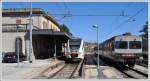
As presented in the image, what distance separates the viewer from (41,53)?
5100 centimetres

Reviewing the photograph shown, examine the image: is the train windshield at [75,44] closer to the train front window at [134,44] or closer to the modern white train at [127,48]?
the modern white train at [127,48]

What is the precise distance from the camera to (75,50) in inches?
1592

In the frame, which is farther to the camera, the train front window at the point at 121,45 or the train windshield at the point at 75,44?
the train windshield at the point at 75,44

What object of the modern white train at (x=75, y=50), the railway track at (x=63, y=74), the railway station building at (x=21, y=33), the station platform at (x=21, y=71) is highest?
the railway station building at (x=21, y=33)

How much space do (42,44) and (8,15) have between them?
277 inches

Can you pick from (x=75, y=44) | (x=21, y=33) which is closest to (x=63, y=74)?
(x=75, y=44)

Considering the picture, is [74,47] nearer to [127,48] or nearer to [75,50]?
[75,50]

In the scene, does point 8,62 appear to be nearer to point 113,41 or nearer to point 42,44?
point 113,41

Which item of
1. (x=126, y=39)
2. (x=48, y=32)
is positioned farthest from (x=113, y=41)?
(x=48, y=32)

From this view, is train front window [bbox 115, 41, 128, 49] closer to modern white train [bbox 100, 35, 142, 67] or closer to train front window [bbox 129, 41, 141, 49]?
modern white train [bbox 100, 35, 142, 67]

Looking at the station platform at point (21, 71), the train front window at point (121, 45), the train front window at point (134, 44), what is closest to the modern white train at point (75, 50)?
the train front window at point (121, 45)

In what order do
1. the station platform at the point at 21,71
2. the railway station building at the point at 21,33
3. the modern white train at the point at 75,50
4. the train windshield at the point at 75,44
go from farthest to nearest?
the railway station building at the point at 21,33 < the train windshield at the point at 75,44 < the modern white train at the point at 75,50 < the station platform at the point at 21,71

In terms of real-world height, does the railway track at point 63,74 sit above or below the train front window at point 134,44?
below

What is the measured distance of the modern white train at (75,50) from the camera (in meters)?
40.4
